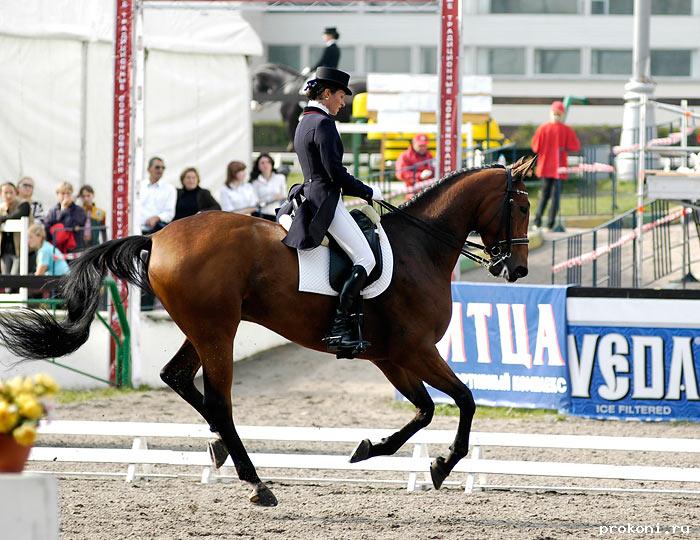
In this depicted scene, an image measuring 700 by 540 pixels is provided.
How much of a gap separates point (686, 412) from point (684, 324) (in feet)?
2.64

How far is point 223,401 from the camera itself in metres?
8.03

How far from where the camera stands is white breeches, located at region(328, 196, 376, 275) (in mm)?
7969

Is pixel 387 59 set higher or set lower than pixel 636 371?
higher

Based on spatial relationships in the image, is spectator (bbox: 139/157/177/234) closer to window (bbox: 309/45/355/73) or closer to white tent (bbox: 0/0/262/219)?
white tent (bbox: 0/0/262/219)

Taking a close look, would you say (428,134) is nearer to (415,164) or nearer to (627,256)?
(415,164)

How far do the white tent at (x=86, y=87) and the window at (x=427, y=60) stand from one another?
52.6 ft

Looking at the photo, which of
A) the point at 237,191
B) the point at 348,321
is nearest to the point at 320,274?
the point at 348,321

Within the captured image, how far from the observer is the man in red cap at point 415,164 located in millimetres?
18094

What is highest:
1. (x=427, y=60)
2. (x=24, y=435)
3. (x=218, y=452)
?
(x=427, y=60)

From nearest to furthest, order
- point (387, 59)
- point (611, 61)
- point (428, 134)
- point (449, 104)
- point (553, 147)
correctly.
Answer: point (449, 104), point (553, 147), point (428, 134), point (611, 61), point (387, 59)

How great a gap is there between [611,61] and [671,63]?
1.60 meters

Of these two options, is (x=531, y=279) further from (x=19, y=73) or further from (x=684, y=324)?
(x=19, y=73)

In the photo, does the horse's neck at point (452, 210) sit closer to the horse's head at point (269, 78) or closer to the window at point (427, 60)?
the horse's head at point (269, 78)

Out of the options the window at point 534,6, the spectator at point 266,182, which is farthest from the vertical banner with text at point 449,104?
the window at point 534,6
